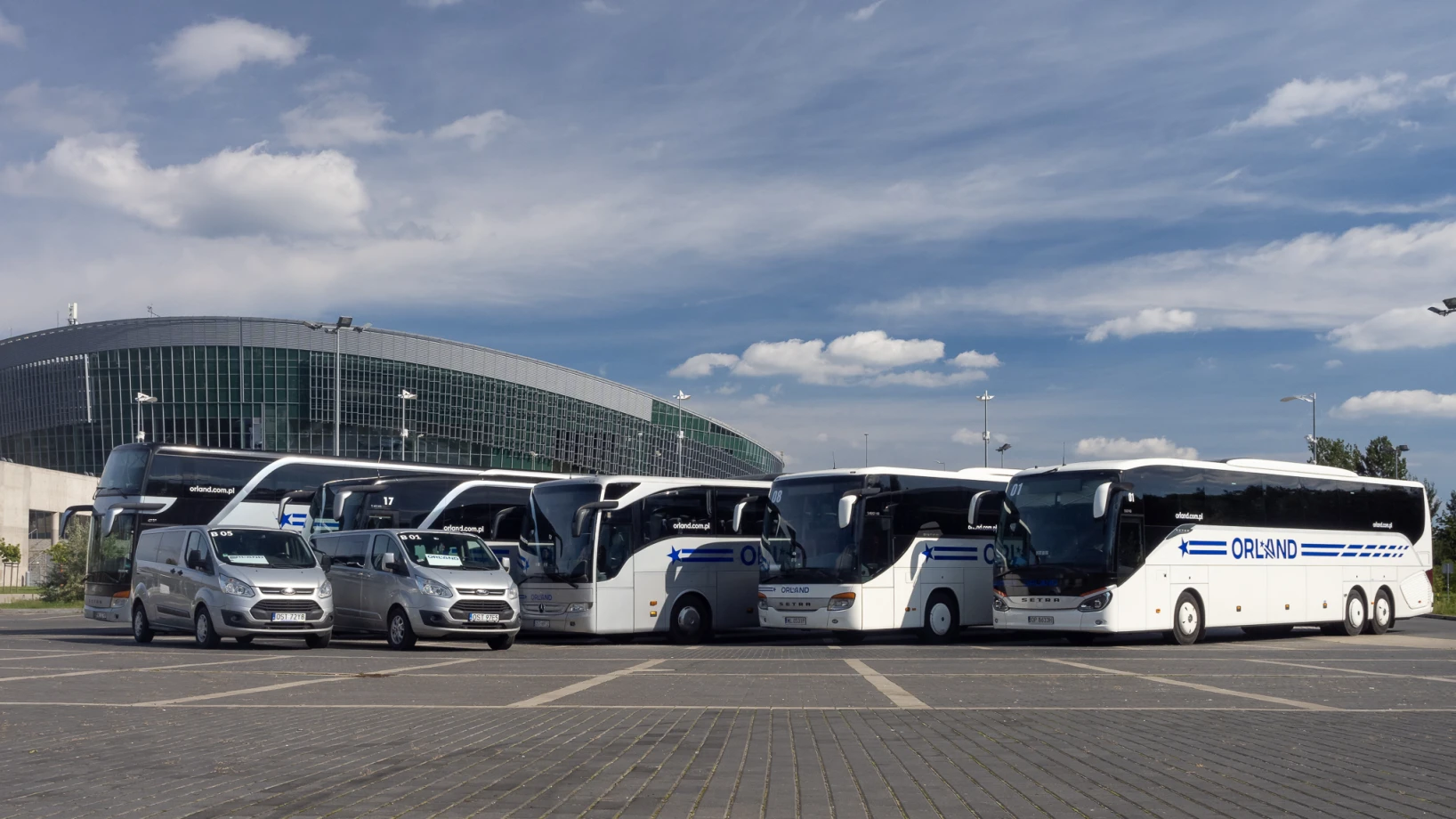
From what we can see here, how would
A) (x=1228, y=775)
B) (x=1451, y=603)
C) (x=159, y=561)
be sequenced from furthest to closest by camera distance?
(x=1451, y=603) → (x=159, y=561) → (x=1228, y=775)

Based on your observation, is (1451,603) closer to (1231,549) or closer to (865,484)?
(1231,549)

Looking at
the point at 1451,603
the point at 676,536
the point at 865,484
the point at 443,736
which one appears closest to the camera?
the point at 443,736

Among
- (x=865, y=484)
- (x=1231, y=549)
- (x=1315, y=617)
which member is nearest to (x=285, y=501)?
(x=865, y=484)

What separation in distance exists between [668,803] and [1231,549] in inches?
763

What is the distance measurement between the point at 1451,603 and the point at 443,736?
43371 millimetres

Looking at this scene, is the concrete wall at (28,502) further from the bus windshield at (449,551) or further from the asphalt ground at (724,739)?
the asphalt ground at (724,739)

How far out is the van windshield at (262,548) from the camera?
792 inches

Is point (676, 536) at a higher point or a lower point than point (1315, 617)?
higher

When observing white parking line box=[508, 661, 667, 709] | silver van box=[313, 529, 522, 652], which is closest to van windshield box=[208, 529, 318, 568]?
silver van box=[313, 529, 522, 652]

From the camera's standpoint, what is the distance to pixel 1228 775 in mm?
7371

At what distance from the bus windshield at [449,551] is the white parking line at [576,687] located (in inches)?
191

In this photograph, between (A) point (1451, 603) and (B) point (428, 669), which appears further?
(A) point (1451, 603)

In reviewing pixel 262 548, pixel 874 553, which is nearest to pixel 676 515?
pixel 874 553

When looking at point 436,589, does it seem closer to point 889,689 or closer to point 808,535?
point 808,535
